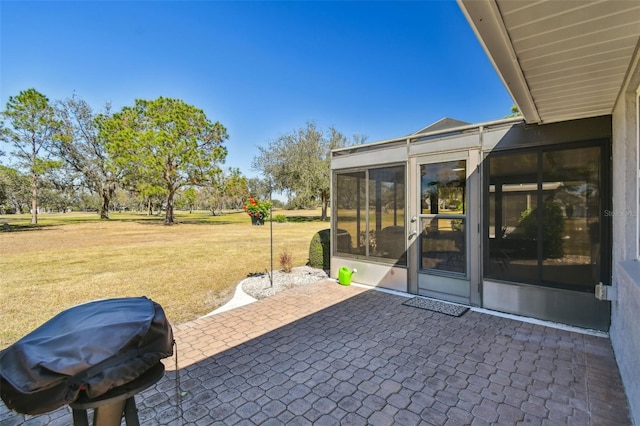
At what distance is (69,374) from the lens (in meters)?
1.15

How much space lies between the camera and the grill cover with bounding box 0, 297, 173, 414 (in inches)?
45.0

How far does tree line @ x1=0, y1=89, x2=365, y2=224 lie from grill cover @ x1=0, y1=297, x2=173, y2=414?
1900 cm

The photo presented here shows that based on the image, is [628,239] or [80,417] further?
[628,239]

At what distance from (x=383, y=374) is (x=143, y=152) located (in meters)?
24.7

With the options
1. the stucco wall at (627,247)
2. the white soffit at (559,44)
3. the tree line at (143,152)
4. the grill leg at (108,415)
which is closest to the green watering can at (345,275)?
the stucco wall at (627,247)

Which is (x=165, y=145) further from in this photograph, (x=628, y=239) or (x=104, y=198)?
(x=628, y=239)

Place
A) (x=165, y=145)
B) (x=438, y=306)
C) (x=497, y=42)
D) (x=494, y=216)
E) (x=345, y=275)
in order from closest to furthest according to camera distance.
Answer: (x=497, y=42)
(x=494, y=216)
(x=438, y=306)
(x=345, y=275)
(x=165, y=145)

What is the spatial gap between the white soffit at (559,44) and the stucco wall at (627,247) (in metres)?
0.35

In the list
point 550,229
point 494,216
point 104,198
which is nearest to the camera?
point 550,229

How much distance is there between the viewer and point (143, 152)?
2212 centimetres

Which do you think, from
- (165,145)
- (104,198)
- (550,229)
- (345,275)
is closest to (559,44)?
(550,229)

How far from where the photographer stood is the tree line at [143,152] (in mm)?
20516

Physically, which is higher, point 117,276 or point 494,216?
point 494,216

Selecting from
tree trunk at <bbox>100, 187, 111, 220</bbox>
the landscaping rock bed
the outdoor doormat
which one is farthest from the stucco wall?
tree trunk at <bbox>100, 187, 111, 220</bbox>
